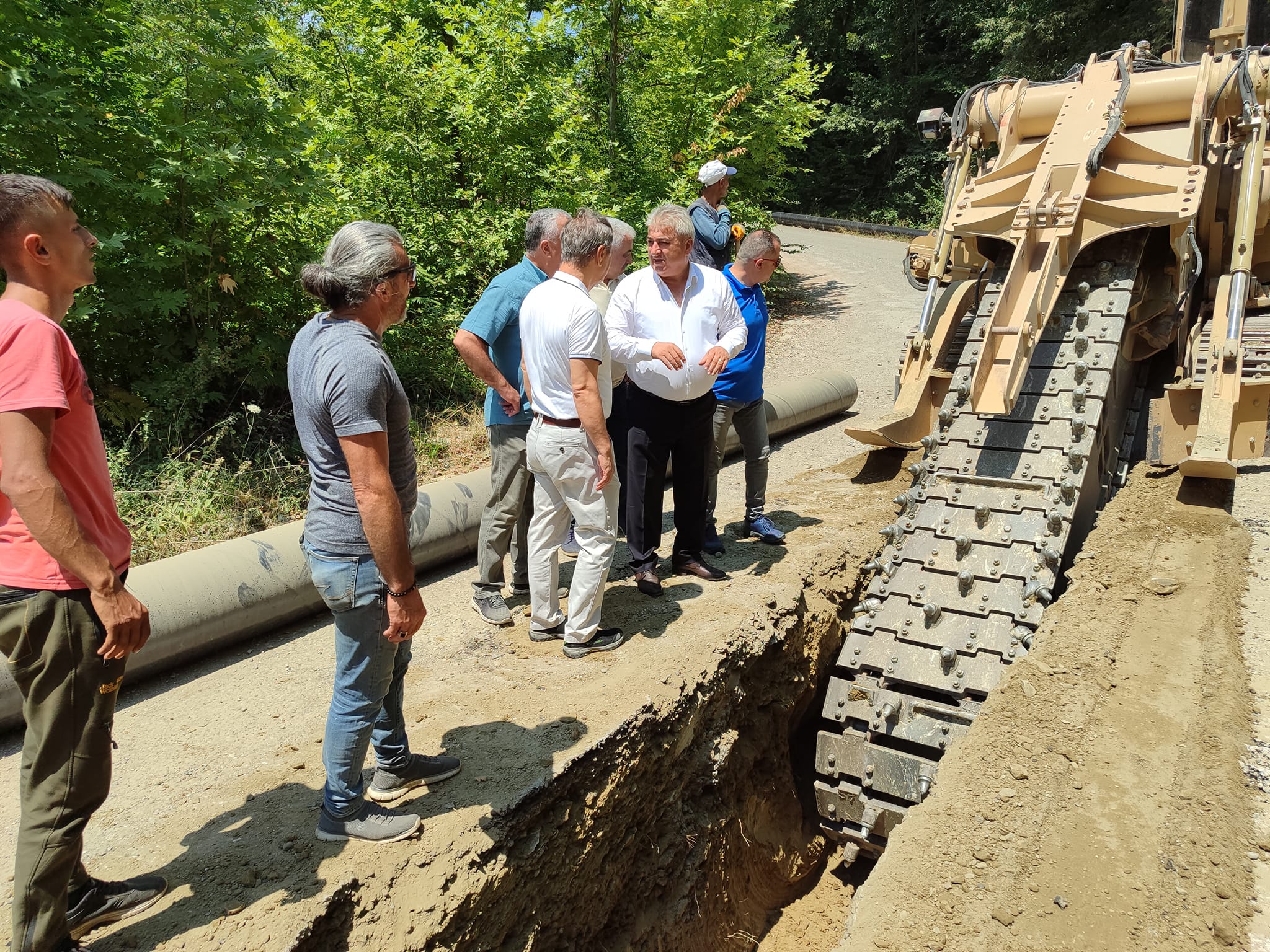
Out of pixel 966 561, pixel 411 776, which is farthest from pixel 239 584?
pixel 966 561

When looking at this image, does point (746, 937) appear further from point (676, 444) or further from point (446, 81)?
point (446, 81)

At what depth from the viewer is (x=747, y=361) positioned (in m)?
5.20

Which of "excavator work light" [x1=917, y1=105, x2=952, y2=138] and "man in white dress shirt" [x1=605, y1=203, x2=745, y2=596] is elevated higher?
"excavator work light" [x1=917, y1=105, x2=952, y2=138]

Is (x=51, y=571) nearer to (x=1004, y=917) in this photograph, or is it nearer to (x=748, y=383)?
(x=1004, y=917)

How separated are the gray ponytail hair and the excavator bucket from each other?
13.4 feet

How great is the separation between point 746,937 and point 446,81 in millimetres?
8148

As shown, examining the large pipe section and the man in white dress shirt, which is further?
the man in white dress shirt

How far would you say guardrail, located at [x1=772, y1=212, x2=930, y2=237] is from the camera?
21.9m

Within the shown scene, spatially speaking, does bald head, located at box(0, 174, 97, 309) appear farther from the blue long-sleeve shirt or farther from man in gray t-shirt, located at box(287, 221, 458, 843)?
the blue long-sleeve shirt

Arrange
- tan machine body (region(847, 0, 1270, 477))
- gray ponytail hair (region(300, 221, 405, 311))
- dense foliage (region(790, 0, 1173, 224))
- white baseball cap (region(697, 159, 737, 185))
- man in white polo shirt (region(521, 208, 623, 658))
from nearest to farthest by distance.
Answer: gray ponytail hair (region(300, 221, 405, 311)) < man in white polo shirt (region(521, 208, 623, 658)) < tan machine body (region(847, 0, 1270, 477)) < white baseball cap (region(697, 159, 737, 185)) < dense foliage (region(790, 0, 1173, 224))

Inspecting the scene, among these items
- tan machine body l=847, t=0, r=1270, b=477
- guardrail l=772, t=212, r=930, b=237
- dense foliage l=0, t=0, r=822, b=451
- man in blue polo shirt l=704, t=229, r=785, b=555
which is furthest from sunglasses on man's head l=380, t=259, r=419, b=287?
guardrail l=772, t=212, r=930, b=237

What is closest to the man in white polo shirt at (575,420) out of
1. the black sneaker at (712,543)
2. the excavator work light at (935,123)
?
the black sneaker at (712,543)

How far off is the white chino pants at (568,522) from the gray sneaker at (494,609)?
1.09ft

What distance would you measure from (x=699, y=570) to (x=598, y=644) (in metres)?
1.01
